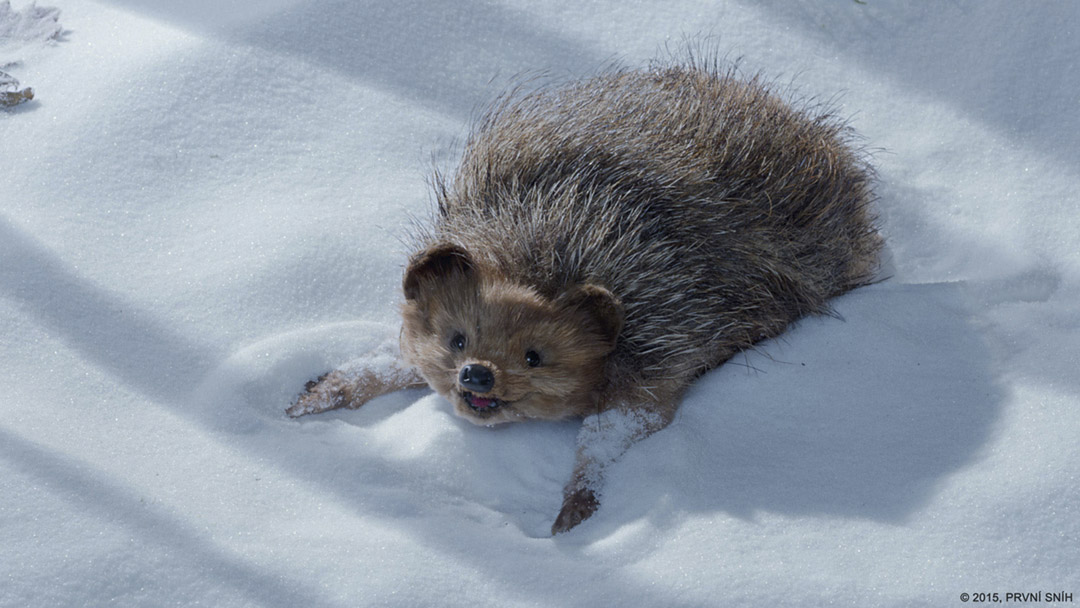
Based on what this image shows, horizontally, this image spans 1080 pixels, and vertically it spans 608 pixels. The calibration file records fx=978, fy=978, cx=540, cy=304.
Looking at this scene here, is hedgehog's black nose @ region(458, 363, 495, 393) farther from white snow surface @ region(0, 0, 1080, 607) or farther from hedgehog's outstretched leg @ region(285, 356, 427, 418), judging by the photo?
hedgehog's outstretched leg @ region(285, 356, 427, 418)

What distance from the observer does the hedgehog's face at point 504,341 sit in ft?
9.90

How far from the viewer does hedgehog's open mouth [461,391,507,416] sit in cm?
309

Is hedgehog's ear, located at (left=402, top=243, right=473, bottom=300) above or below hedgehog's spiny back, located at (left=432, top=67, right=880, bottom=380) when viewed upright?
below

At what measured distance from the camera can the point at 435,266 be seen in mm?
3189

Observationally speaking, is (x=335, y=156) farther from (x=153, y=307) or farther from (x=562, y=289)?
(x=562, y=289)

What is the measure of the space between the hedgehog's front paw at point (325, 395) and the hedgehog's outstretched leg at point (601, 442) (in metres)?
0.81

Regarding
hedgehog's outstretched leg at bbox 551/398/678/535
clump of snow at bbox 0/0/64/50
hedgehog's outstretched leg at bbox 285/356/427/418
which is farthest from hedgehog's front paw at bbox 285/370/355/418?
clump of snow at bbox 0/0/64/50

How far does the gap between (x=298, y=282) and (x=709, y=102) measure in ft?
5.44

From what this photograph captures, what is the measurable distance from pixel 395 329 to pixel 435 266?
467 millimetres

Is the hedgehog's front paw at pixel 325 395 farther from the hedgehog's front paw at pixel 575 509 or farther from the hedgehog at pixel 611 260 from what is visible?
the hedgehog's front paw at pixel 575 509

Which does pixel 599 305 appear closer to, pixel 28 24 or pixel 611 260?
pixel 611 260

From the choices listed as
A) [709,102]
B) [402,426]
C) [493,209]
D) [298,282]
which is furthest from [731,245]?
[298,282]

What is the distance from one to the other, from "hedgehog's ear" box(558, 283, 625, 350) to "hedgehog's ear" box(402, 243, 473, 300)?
342 mm

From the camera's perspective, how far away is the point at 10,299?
3385mm
